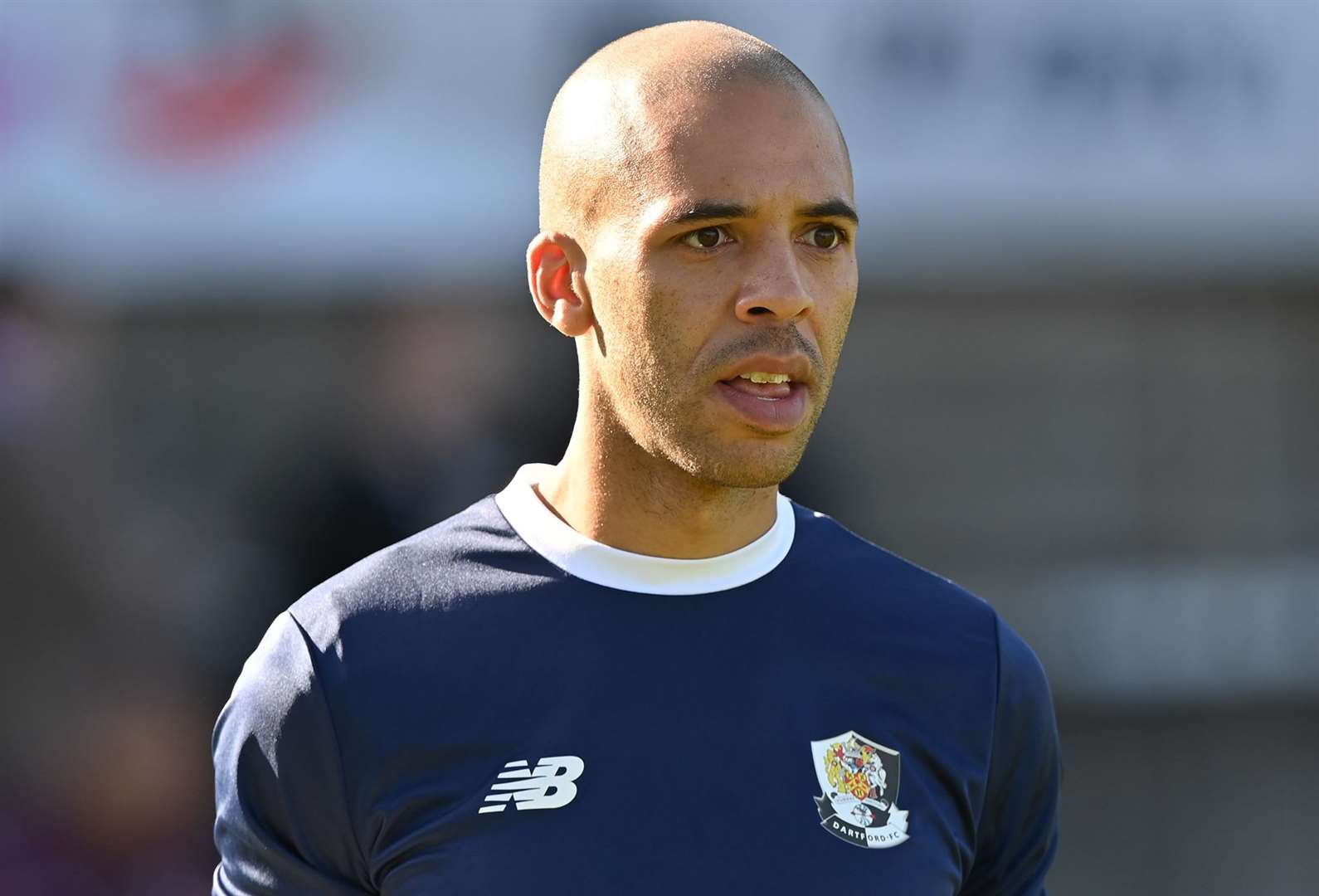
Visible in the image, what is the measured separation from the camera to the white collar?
7.40 feet

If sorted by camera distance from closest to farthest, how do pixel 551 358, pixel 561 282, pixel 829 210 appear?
1. pixel 829 210
2. pixel 561 282
3. pixel 551 358

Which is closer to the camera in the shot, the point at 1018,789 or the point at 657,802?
the point at 657,802

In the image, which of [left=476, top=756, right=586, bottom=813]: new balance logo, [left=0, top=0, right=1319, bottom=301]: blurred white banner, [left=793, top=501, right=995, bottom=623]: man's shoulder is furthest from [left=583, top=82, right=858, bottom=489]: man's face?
[left=0, top=0, right=1319, bottom=301]: blurred white banner

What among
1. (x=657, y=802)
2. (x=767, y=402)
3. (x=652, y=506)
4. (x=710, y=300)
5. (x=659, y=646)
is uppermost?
(x=710, y=300)

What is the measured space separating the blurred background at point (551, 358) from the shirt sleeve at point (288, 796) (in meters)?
3.60

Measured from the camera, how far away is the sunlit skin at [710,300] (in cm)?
215

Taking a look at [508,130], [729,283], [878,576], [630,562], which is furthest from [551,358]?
[729,283]

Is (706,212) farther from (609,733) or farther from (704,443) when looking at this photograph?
(609,733)

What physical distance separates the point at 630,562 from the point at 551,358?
500cm

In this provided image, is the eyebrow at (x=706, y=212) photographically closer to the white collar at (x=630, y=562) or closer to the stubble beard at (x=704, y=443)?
the stubble beard at (x=704, y=443)

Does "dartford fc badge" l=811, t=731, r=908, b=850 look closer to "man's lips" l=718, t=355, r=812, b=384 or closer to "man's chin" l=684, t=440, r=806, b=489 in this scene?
"man's chin" l=684, t=440, r=806, b=489

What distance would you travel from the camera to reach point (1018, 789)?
2354 millimetres

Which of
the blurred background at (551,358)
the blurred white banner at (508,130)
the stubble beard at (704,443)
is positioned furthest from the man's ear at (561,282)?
the blurred white banner at (508,130)

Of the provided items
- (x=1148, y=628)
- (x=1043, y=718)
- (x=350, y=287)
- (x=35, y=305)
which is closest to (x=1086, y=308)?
Answer: (x=1148, y=628)
